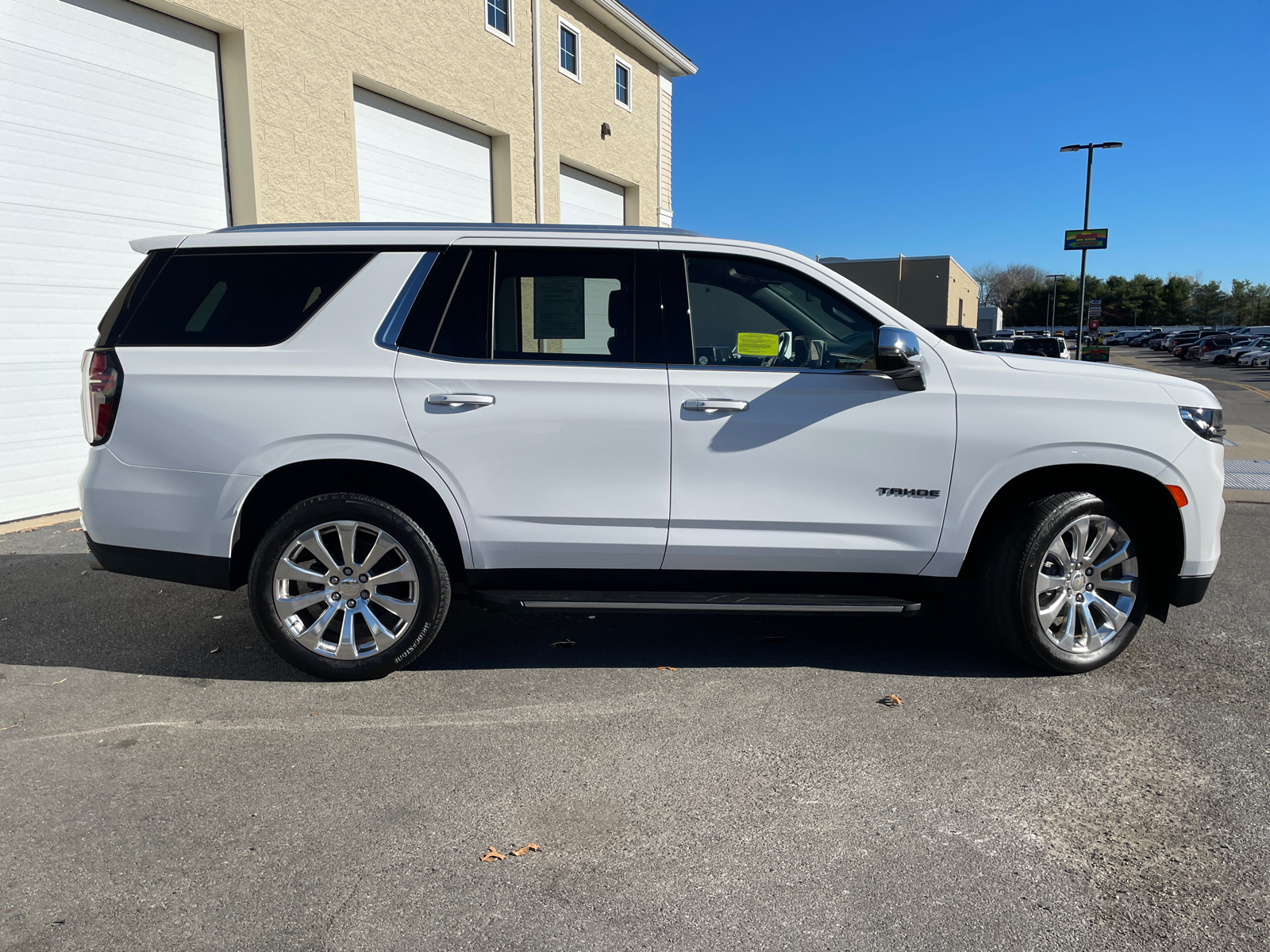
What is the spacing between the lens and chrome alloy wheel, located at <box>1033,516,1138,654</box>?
4.04m

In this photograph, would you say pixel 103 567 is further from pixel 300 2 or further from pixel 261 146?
pixel 300 2

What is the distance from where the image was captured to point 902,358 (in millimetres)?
3750

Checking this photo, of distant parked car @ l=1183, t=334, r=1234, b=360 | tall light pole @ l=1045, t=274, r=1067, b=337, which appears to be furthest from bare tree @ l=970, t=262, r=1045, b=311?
distant parked car @ l=1183, t=334, r=1234, b=360

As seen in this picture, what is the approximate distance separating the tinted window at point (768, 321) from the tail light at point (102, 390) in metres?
2.52

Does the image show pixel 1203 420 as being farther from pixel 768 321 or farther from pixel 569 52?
pixel 569 52

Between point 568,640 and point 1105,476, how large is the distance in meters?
2.69

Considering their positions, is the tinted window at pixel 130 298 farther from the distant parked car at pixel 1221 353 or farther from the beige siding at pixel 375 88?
the distant parked car at pixel 1221 353

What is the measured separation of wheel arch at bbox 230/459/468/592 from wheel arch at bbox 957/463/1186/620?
2.36m

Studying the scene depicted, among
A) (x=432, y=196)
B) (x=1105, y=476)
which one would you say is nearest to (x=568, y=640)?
(x=1105, y=476)

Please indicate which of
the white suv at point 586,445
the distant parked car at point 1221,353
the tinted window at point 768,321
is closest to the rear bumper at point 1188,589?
the white suv at point 586,445

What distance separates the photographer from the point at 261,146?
8.91 meters

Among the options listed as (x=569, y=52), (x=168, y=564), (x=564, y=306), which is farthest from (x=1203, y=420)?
(x=569, y=52)

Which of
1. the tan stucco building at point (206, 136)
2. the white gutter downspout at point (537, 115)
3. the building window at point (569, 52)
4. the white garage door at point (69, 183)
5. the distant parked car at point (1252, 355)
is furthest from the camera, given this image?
the distant parked car at point (1252, 355)

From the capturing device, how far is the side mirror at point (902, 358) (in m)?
3.70
